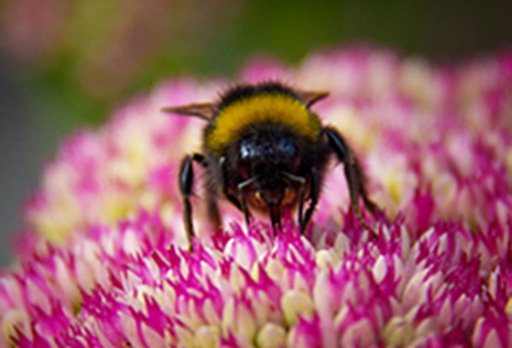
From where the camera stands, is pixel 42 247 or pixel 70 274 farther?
pixel 42 247

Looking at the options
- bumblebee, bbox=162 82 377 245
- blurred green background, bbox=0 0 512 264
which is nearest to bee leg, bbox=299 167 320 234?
bumblebee, bbox=162 82 377 245

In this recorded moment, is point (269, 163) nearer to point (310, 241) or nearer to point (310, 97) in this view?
point (310, 241)

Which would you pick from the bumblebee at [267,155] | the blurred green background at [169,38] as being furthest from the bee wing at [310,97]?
the blurred green background at [169,38]

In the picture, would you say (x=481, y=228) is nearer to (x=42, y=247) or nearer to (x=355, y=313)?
(x=355, y=313)

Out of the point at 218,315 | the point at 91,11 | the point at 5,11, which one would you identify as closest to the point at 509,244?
the point at 218,315

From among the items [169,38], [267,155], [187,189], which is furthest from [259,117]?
[169,38]

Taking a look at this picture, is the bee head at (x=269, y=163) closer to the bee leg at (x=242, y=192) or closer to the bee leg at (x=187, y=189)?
the bee leg at (x=242, y=192)
